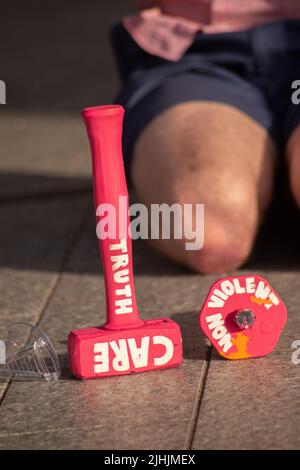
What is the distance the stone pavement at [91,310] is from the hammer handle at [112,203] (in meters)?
0.12

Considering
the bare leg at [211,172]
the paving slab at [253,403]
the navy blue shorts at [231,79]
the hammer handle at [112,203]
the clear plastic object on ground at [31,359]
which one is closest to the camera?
the paving slab at [253,403]

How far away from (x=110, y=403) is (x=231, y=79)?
92cm

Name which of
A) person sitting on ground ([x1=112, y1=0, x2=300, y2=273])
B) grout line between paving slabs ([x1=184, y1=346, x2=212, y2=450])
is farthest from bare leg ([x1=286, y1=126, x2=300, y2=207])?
grout line between paving slabs ([x1=184, y1=346, x2=212, y2=450])

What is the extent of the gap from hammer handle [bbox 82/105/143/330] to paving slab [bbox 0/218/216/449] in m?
0.10

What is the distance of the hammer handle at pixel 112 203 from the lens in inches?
60.9

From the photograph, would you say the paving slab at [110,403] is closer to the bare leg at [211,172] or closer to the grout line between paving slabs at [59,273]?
the grout line between paving slabs at [59,273]

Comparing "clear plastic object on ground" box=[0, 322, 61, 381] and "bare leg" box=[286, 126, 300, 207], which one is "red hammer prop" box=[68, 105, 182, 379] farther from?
"bare leg" box=[286, 126, 300, 207]

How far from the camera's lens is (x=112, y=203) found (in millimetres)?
1567

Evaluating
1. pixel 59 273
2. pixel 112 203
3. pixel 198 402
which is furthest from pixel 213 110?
pixel 198 402

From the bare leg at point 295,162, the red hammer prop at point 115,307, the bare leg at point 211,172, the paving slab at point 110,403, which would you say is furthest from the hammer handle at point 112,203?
the bare leg at point 295,162

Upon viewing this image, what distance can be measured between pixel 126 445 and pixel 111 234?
31 centimetres

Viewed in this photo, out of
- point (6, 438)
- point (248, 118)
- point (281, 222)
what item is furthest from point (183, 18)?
point (6, 438)

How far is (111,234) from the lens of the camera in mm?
1578
